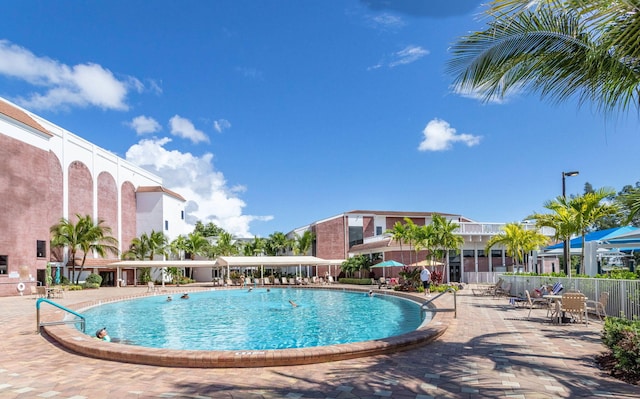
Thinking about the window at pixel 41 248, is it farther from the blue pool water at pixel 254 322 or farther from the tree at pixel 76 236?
the blue pool water at pixel 254 322

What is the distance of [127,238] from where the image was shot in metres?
43.4

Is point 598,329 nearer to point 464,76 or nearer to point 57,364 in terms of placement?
point 464,76

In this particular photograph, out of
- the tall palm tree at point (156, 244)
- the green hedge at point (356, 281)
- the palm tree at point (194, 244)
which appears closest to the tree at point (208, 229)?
the palm tree at point (194, 244)

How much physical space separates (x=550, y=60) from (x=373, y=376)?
443 centimetres

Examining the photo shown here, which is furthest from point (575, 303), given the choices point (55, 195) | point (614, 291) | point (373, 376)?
point (55, 195)

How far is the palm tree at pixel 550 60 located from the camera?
4.50m

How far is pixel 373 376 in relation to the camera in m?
5.73

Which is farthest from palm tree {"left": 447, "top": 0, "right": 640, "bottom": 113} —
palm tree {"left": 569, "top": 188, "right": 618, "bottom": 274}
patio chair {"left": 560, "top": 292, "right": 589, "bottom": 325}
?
palm tree {"left": 569, "top": 188, "right": 618, "bottom": 274}

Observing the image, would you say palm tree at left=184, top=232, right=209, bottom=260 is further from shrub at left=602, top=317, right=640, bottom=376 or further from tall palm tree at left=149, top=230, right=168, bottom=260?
shrub at left=602, top=317, right=640, bottom=376

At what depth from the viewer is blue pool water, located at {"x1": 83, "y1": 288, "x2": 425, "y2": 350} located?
1168 cm

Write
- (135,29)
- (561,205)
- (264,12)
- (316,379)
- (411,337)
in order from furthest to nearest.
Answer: (135,29) → (561,205) → (264,12) → (411,337) → (316,379)

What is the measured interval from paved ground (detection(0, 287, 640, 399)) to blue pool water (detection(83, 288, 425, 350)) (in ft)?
13.8

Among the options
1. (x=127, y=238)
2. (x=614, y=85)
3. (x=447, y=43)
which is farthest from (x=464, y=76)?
(x=127, y=238)

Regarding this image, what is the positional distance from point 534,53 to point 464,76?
78cm
